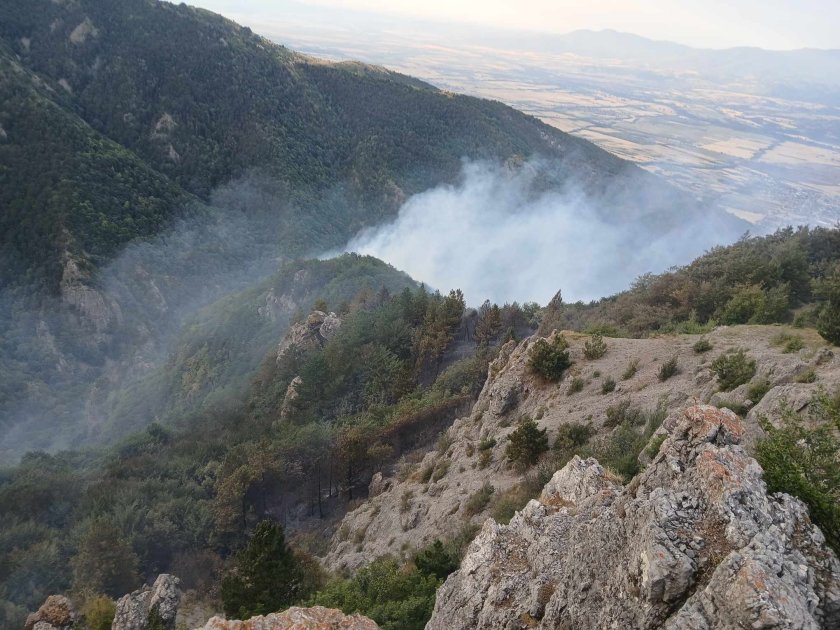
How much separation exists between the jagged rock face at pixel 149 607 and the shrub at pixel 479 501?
9848 millimetres

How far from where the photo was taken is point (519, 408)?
22.8 m

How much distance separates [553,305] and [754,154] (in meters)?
135

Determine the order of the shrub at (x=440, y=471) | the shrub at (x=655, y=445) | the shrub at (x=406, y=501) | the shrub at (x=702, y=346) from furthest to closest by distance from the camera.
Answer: the shrub at (x=440, y=471) < the shrub at (x=406, y=501) < the shrub at (x=702, y=346) < the shrub at (x=655, y=445)

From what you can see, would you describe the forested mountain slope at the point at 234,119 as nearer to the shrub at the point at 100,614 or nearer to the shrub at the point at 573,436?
the shrub at the point at 100,614

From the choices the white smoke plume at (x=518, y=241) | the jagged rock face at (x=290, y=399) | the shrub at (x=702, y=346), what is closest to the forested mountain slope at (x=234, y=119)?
the white smoke plume at (x=518, y=241)

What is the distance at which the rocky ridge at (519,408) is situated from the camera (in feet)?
52.8

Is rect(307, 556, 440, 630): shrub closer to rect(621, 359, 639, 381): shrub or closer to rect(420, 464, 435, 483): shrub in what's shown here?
rect(420, 464, 435, 483): shrub

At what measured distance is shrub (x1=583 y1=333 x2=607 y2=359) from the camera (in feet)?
74.0

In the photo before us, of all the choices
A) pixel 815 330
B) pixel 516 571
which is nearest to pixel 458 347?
pixel 815 330

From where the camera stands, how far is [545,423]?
1998 centimetres

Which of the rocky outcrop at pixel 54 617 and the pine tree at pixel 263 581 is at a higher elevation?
the pine tree at pixel 263 581

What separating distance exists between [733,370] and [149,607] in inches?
759

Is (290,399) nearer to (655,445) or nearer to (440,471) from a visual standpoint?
(440,471)

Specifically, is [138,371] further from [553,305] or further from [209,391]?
[553,305]
